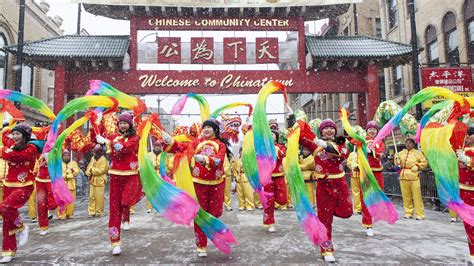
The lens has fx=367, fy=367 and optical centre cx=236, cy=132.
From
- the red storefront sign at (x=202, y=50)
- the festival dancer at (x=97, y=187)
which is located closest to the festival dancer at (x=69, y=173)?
the festival dancer at (x=97, y=187)

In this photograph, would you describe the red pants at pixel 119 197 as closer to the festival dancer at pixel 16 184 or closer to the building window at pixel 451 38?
the festival dancer at pixel 16 184

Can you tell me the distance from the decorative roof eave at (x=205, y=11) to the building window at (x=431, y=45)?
4688 mm

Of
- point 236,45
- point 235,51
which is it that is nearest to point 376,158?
point 235,51

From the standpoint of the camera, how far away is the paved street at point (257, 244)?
4578mm

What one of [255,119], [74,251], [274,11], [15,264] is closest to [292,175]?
[255,119]

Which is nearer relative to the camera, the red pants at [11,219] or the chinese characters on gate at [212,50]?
the red pants at [11,219]

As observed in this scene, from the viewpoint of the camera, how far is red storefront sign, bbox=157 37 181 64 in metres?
13.4

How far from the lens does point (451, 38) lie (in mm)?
14648

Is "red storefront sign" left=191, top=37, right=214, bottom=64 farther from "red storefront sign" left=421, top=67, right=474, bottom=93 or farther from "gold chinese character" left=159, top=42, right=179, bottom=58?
"red storefront sign" left=421, top=67, right=474, bottom=93

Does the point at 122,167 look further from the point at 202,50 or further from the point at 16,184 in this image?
the point at 202,50

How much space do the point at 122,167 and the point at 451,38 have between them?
14.5 m

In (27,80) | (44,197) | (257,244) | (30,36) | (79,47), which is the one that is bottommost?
(257,244)

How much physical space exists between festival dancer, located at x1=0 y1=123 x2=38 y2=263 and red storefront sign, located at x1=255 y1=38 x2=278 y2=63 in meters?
9.78

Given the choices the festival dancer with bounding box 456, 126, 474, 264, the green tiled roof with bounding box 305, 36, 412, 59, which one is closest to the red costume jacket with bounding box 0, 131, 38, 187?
the festival dancer with bounding box 456, 126, 474, 264
